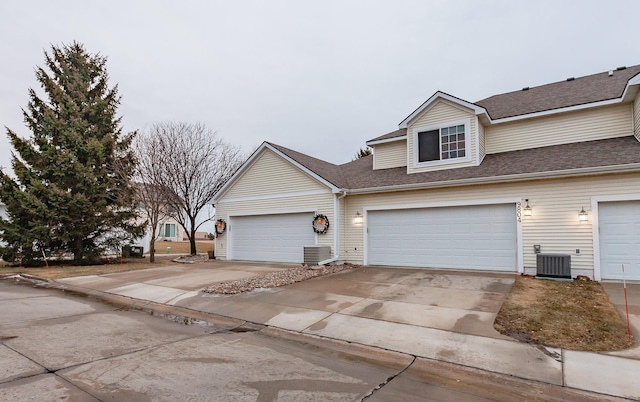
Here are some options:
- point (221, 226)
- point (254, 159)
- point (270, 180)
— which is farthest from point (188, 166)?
point (270, 180)

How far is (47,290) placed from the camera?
9.27 metres

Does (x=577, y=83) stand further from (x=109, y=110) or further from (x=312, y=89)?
(x=109, y=110)

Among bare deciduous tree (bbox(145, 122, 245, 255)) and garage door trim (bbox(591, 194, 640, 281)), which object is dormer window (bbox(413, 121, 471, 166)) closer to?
garage door trim (bbox(591, 194, 640, 281))

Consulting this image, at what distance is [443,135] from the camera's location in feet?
41.0

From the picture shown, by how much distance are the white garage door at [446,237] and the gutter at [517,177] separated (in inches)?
33.2

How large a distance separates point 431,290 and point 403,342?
3405 millimetres

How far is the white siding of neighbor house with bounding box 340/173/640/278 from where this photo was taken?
9.10 metres

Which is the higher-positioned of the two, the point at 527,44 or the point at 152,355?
the point at 527,44

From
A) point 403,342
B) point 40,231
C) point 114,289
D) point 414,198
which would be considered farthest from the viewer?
point 40,231

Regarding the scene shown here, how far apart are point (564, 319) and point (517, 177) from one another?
5.45m

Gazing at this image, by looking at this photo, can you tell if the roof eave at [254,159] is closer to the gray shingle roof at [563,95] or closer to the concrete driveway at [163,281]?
the concrete driveway at [163,281]

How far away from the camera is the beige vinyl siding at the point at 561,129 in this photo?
1045 cm

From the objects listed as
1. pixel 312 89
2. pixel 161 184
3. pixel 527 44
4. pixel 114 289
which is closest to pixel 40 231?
pixel 161 184

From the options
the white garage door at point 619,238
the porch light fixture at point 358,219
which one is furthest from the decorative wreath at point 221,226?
the white garage door at point 619,238
